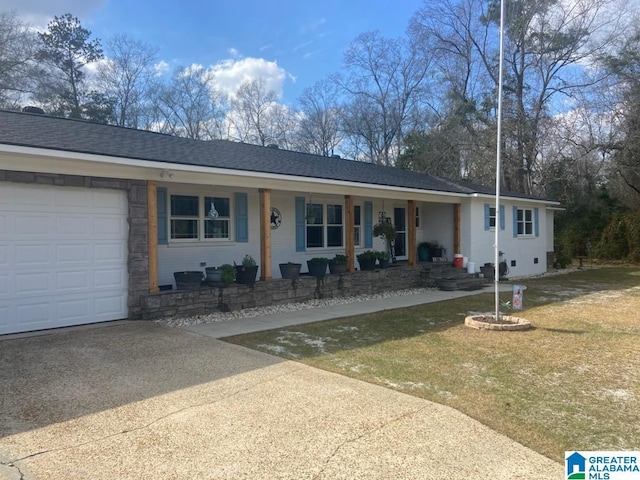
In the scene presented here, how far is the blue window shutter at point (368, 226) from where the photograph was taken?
14.2 m

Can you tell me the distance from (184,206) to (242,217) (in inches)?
57.3

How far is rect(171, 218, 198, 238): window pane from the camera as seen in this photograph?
406 inches

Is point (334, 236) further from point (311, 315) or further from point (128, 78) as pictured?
point (128, 78)

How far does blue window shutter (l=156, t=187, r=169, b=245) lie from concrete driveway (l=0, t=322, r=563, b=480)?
4.70 meters

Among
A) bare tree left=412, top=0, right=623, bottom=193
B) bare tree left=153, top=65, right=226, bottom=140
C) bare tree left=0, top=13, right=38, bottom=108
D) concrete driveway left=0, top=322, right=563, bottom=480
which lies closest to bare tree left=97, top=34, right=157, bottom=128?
bare tree left=153, top=65, right=226, bottom=140

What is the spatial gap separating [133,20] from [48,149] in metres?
12.1

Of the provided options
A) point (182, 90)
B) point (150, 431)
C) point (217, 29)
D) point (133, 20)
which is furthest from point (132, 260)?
point (182, 90)

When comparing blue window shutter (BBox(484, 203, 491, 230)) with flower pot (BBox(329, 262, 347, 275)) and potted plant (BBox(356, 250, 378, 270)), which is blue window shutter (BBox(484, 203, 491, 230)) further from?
flower pot (BBox(329, 262, 347, 275))

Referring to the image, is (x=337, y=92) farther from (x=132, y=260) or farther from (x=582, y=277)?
(x=132, y=260)

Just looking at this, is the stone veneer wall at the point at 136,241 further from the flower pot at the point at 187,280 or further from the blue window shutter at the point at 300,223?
the blue window shutter at the point at 300,223

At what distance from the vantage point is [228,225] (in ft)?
36.6

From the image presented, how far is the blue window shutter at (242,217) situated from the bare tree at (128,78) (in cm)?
2112

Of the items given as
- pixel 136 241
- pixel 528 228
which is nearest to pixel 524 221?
pixel 528 228

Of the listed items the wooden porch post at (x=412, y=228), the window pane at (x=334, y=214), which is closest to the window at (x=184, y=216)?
the window pane at (x=334, y=214)
